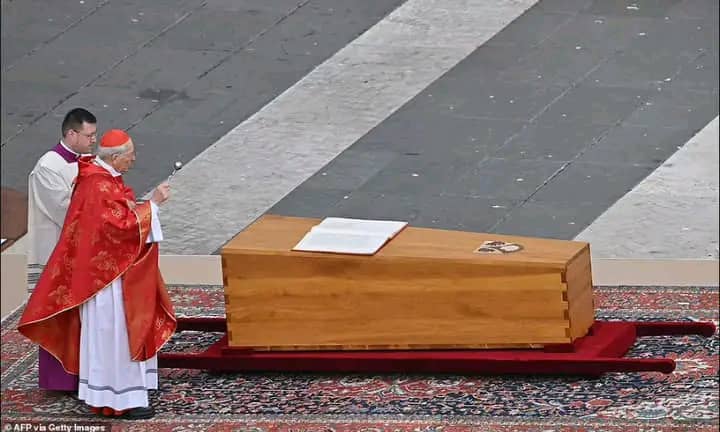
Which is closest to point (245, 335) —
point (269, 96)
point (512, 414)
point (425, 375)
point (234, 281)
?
point (234, 281)

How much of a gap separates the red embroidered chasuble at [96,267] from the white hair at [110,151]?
52 mm

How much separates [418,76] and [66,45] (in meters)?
2.13

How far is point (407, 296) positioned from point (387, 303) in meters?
0.09

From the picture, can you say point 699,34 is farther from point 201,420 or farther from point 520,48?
point 201,420

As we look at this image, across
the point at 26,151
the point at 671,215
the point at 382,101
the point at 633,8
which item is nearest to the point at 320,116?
the point at 382,101

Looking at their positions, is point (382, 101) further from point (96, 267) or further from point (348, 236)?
point (96, 267)

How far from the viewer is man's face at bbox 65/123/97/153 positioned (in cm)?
727

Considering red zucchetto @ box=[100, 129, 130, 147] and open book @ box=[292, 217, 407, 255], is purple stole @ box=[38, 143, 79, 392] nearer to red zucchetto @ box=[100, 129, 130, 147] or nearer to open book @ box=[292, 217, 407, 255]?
red zucchetto @ box=[100, 129, 130, 147]

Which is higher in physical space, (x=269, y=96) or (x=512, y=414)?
(x=269, y=96)

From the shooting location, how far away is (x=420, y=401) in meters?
7.11

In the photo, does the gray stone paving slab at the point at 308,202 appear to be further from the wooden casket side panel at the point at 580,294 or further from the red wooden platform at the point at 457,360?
the wooden casket side panel at the point at 580,294

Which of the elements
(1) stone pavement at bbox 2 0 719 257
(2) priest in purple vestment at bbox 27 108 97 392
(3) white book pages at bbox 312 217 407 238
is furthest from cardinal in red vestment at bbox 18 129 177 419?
(1) stone pavement at bbox 2 0 719 257

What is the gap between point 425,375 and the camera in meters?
7.43

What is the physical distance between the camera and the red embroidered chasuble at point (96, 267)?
6.89 meters
